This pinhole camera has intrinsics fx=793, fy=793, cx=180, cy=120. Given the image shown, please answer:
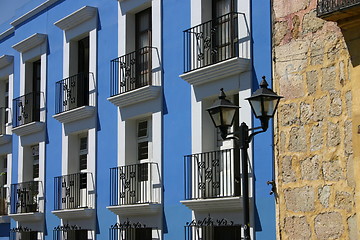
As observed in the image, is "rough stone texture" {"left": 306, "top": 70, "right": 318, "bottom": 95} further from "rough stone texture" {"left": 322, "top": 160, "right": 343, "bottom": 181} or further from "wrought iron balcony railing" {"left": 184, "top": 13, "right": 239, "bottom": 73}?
"wrought iron balcony railing" {"left": 184, "top": 13, "right": 239, "bottom": 73}

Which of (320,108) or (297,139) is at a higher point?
(320,108)

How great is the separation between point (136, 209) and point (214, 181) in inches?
96.5

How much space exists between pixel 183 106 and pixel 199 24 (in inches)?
61.5

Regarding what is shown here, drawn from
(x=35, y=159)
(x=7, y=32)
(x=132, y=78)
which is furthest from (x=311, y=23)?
(x=7, y=32)

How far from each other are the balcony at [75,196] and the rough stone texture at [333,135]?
8.29 m

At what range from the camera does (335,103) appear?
984 centimetres

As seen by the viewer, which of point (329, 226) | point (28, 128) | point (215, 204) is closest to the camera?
point (329, 226)

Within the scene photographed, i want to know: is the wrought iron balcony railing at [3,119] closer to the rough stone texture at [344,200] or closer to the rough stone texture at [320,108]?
the rough stone texture at [320,108]

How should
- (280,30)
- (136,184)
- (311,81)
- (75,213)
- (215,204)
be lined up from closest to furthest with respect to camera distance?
(311,81) → (280,30) → (215,204) → (136,184) → (75,213)

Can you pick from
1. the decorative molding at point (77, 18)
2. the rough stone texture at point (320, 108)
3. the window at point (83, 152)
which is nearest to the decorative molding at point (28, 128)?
the window at point (83, 152)

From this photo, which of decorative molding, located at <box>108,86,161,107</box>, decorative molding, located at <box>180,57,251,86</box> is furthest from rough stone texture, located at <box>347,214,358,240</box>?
decorative molding, located at <box>108,86,161,107</box>

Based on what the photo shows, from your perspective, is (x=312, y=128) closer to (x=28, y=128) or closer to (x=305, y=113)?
(x=305, y=113)

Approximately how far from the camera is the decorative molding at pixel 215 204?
12.9m

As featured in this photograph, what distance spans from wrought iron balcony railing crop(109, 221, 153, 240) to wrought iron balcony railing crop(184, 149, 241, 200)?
72.1 inches
